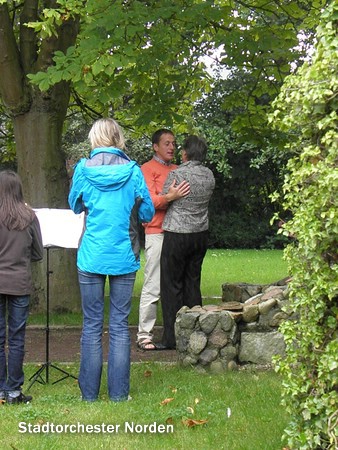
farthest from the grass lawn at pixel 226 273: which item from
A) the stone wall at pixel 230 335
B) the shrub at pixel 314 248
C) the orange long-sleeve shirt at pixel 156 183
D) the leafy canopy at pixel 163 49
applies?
the shrub at pixel 314 248

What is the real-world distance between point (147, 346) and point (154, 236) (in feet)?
3.77

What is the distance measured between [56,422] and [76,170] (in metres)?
1.97

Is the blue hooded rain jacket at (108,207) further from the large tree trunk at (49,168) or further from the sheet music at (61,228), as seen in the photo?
the large tree trunk at (49,168)

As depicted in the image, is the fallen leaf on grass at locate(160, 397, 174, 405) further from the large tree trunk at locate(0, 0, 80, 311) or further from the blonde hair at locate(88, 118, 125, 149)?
the large tree trunk at locate(0, 0, 80, 311)

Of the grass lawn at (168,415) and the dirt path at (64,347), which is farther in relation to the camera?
the dirt path at (64,347)

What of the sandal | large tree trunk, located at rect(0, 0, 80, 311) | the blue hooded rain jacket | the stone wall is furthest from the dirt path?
the blue hooded rain jacket

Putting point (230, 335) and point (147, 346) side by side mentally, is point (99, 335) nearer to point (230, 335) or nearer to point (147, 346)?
point (230, 335)

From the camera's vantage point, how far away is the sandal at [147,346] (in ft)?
31.7

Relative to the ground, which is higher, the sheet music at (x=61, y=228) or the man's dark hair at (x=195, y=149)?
the man's dark hair at (x=195, y=149)

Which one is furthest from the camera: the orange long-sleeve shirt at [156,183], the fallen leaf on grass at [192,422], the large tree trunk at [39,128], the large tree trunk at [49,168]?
the large tree trunk at [49,168]

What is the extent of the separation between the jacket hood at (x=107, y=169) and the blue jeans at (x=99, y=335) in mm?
697

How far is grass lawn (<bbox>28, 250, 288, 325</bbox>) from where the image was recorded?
40.7ft

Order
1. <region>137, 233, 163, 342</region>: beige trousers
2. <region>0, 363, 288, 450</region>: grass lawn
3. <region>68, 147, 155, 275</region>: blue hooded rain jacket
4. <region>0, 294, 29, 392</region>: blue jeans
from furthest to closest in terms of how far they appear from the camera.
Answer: <region>137, 233, 163, 342</region>: beige trousers, <region>0, 294, 29, 392</region>: blue jeans, <region>68, 147, 155, 275</region>: blue hooded rain jacket, <region>0, 363, 288, 450</region>: grass lawn

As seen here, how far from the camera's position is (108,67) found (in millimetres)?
9547
